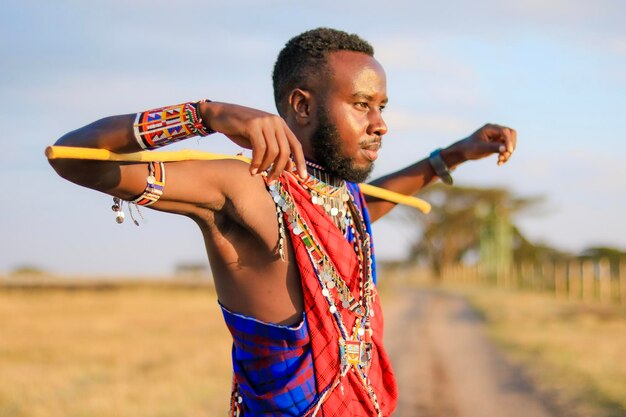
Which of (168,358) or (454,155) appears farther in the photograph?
(168,358)

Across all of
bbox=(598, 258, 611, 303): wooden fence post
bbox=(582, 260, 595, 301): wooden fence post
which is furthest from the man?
bbox=(582, 260, 595, 301): wooden fence post

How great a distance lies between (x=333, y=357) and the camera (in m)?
2.80

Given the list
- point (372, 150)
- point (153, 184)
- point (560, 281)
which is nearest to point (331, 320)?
point (372, 150)

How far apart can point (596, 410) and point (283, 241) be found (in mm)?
6257

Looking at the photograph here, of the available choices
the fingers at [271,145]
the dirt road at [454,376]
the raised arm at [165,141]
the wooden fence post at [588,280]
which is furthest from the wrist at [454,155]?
the wooden fence post at [588,280]

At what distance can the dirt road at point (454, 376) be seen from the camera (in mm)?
8312

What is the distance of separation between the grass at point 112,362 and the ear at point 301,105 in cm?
536

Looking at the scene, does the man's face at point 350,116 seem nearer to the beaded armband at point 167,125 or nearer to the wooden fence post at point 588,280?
the beaded armband at point 167,125

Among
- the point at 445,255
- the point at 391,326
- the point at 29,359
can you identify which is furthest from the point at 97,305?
the point at 445,255

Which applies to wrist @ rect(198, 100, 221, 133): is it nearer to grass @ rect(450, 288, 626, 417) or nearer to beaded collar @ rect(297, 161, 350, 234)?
beaded collar @ rect(297, 161, 350, 234)

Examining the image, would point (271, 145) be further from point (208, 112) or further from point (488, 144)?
point (488, 144)

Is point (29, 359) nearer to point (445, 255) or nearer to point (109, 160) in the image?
point (109, 160)

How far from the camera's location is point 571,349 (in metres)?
12.4

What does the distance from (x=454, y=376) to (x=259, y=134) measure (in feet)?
29.6
